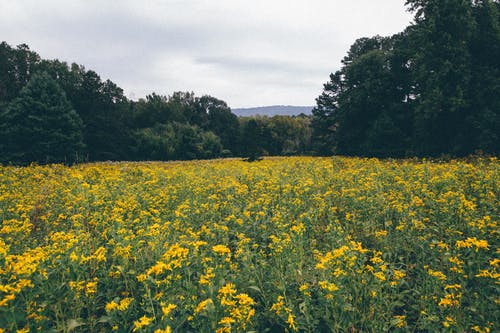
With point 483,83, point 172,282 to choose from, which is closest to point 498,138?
point 483,83

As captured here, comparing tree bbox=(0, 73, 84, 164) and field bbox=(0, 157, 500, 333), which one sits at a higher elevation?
tree bbox=(0, 73, 84, 164)

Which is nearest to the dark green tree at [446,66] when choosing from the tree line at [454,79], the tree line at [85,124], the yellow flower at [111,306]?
the tree line at [454,79]

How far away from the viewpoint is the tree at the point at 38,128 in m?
37.2

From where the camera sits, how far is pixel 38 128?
37750 millimetres

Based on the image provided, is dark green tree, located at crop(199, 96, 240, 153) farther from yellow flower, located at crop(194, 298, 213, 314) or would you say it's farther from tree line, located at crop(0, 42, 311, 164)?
yellow flower, located at crop(194, 298, 213, 314)

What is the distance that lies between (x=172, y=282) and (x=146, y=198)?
5.18 meters

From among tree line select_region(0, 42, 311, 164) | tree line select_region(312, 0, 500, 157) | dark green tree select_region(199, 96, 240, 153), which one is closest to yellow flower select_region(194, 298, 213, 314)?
tree line select_region(0, 42, 311, 164)

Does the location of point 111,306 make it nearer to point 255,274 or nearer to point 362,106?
point 255,274

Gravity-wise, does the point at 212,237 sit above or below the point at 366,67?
below

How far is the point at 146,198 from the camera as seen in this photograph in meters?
8.37

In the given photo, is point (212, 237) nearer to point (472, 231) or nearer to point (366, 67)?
point (472, 231)

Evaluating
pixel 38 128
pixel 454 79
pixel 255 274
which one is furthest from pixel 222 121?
pixel 255 274

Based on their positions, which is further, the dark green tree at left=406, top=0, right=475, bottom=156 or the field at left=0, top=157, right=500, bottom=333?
the dark green tree at left=406, top=0, right=475, bottom=156

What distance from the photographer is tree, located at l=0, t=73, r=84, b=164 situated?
1467 inches
